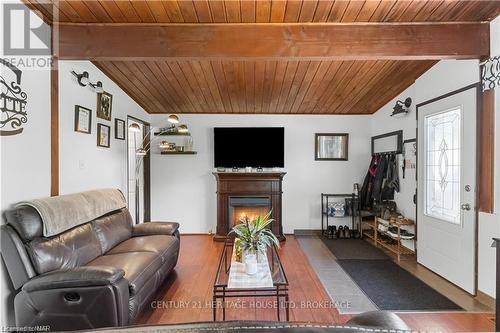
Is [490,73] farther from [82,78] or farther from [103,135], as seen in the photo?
[103,135]

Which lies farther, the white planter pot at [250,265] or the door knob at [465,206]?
the door knob at [465,206]

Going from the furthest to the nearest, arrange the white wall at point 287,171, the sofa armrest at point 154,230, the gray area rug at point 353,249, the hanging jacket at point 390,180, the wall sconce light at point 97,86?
the white wall at point 287,171 → the hanging jacket at point 390,180 → the gray area rug at point 353,249 → the sofa armrest at point 154,230 → the wall sconce light at point 97,86

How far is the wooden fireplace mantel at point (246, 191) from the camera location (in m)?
4.71

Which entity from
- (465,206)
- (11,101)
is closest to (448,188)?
(465,206)

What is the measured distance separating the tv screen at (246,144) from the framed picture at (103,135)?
74.5 inches

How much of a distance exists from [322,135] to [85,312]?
448 cm

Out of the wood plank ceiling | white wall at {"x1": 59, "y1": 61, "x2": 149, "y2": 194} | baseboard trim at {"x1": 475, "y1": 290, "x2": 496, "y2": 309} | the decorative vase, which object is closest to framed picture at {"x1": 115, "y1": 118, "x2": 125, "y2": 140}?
white wall at {"x1": 59, "y1": 61, "x2": 149, "y2": 194}

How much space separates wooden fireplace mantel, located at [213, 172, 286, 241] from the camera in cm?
471

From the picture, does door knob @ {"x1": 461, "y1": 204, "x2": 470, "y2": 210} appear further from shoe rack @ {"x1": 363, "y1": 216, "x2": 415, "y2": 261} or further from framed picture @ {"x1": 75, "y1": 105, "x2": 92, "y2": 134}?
framed picture @ {"x1": 75, "y1": 105, "x2": 92, "y2": 134}

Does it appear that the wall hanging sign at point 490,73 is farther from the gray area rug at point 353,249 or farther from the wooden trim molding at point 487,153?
the gray area rug at point 353,249

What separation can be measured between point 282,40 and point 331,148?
10.0ft

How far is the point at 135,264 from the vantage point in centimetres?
232

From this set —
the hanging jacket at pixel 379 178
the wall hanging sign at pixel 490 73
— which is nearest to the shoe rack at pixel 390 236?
the hanging jacket at pixel 379 178

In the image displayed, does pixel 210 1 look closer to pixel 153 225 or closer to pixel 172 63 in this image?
pixel 172 63
